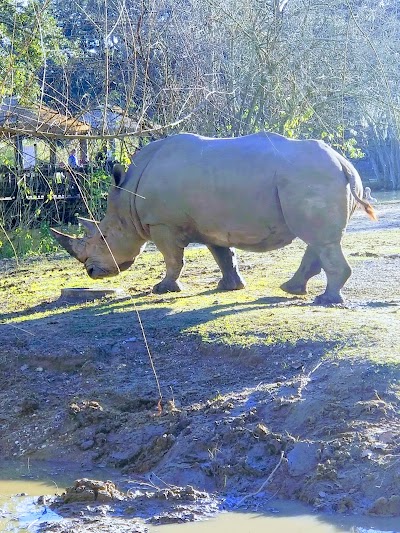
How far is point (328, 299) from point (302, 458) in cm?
366

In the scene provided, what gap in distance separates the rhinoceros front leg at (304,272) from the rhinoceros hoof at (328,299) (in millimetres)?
590

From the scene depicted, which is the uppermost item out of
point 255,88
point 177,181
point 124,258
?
point 255,88

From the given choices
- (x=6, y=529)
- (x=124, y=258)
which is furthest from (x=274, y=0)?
(x=6, y=529)

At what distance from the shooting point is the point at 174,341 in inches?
329

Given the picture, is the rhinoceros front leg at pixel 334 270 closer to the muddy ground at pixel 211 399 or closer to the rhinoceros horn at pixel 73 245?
the muddy ground at pixel 211 399

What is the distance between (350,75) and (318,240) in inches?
370

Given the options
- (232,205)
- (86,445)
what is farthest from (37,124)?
(232,205)

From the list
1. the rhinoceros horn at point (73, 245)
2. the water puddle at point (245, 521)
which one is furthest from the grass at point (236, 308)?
the water puddle at point (245, 521)

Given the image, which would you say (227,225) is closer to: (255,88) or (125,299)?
(125,299)

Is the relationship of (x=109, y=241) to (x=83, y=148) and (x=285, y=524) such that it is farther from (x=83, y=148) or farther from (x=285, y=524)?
(x=285, y=524)

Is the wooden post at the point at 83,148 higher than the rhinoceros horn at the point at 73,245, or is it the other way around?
the wooden post at the point at 83,148

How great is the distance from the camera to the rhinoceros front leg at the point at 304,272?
32.7 feet

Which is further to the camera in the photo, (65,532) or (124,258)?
(124,258)

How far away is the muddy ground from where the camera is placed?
5.70 meters
